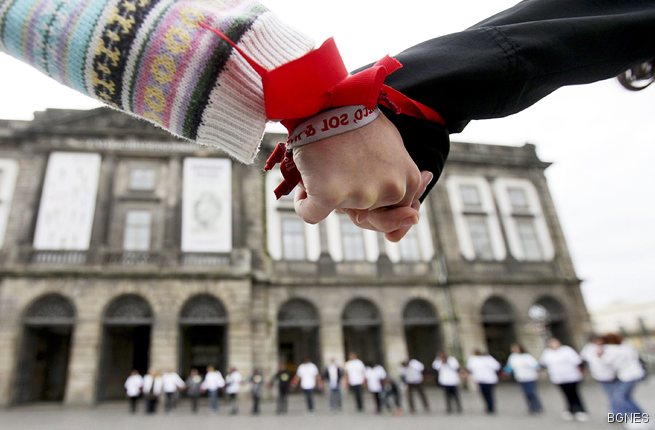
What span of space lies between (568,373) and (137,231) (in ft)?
52.3

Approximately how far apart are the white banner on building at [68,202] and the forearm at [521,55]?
18.7 m

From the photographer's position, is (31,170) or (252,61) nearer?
(252,61)

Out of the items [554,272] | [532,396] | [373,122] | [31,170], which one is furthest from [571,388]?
[31,170]

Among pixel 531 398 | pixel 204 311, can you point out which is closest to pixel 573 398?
pixel 531 398

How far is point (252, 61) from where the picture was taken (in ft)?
2.50

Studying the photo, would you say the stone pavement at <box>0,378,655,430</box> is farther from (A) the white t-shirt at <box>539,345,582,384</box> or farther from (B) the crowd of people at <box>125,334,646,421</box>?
(A) the white t-shirt at <box>539,345,582,384</box>

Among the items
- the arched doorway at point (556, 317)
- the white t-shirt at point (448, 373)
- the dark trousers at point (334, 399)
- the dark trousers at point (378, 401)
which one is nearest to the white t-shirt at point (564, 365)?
the white t-shirt at point (448, 373)

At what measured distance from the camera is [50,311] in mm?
16531

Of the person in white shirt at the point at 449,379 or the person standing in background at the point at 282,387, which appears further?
the person standing in background at the point at 282,387

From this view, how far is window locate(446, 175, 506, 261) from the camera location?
21.2 meters

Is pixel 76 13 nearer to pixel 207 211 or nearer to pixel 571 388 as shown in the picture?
pixel 571 388

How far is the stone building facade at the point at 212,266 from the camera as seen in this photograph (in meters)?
16.6

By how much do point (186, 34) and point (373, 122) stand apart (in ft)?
1.28
